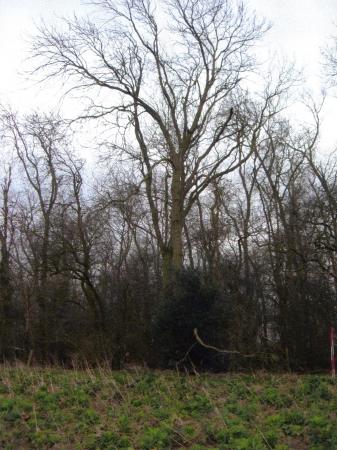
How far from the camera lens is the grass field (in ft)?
25.9

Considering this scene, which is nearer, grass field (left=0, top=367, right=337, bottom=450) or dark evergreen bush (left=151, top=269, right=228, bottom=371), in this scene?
grass field (left=0, top=367, right=337, bottom=450)

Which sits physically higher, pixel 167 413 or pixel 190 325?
pixel 190 325

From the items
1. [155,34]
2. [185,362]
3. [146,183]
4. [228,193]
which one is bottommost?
[185,362]

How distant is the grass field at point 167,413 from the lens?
7.89 meters

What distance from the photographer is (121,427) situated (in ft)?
28.2

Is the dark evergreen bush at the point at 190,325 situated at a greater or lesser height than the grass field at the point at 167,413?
greater

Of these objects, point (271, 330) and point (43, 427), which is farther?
point (271, 330)

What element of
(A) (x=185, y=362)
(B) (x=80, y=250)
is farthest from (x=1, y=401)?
(B) (x=80, y=250)

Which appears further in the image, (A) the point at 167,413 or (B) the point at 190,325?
(B) the point at 190,325

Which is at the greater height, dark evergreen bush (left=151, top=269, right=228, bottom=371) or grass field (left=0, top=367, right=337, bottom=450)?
dark evergreen bush (left=151, top=269, right=228, bottom=371)

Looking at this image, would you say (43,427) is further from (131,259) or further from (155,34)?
(131,259)

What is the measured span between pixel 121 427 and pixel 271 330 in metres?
21.8

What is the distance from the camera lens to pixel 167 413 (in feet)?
30.7

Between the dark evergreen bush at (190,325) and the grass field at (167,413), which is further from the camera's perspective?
the dark evergreen bush at (190,325)
